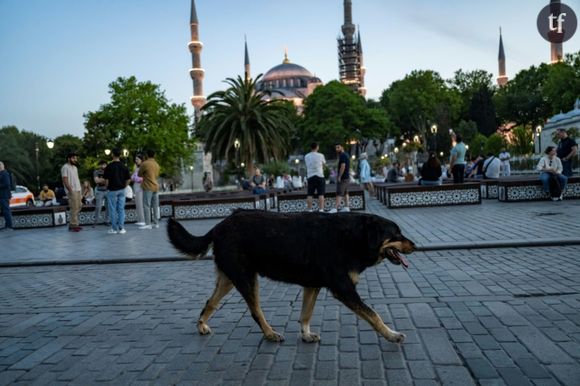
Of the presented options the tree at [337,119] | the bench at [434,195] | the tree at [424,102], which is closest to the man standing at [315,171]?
the bench at [434,195]

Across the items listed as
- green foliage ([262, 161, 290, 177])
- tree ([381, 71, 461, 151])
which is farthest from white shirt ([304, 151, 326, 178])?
tree ([381, 71, 461, 151])

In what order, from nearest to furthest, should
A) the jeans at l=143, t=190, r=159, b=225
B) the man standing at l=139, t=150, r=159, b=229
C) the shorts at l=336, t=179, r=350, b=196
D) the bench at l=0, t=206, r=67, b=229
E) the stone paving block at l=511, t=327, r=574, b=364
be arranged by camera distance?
the stone paving block at l=511, t=327, r=574, b=364, the man standing at l=139, t=150, r=159, b=229, the jeans at l=143, t=190, r=159, b=225, the shorts at l=336, t=179, r=350, b=196, the bench at l=0, t=206, r=67, b=229

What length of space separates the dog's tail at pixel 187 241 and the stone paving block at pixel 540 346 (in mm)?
2585

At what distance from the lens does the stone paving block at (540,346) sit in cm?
321

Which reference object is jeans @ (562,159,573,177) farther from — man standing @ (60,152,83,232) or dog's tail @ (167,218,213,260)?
man standing @ (60,152,83,232)

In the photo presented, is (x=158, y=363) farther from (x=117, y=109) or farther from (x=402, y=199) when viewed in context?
(x=117, y=109)

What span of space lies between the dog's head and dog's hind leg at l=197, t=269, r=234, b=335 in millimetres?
1251

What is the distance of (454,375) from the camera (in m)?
3.04

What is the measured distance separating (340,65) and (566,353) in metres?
121

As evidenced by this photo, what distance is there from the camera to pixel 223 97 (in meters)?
39.9

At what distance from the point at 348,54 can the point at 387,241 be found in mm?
118217

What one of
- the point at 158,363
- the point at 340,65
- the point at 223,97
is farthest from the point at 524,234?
the point at 340,65

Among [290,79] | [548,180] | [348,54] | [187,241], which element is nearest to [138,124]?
[548,180]

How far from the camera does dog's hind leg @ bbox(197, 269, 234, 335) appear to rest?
399cm
